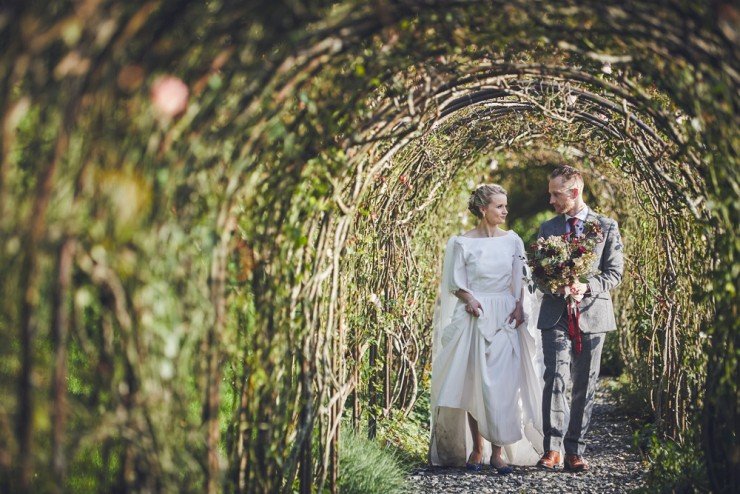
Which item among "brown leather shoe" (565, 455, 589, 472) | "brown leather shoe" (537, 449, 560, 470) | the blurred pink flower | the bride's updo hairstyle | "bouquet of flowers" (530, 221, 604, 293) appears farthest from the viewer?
the bride's updo hairstyle

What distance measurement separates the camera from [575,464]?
16.8 feet

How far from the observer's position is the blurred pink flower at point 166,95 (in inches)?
75.0

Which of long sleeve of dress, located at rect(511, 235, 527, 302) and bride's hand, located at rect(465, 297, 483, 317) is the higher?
long sleeve of dress, located at rect(511, 235, 527, 302)

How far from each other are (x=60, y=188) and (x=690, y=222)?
Answer: 3.52 meters

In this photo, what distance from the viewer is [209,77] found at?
6.91 ft

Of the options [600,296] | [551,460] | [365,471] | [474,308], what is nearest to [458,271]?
[474,308]

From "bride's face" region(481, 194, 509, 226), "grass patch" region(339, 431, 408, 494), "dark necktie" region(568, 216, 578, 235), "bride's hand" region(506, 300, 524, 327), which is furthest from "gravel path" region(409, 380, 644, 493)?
"bride's face" region(481, 194, 509, 226)

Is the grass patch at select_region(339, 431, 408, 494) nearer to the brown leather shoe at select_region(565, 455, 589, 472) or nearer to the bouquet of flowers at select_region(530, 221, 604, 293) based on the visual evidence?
the brown leather shoe at select_region(565, 455, 589, 472)

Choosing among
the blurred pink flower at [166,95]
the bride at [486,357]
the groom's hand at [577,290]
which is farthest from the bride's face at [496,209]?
the blurred pink flower at [166,95]

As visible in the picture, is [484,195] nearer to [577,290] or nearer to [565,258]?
[565,258]

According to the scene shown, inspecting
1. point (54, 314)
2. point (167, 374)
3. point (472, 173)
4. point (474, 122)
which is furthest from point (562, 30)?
point (472, 173)

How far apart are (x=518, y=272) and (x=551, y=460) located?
1.28 meters

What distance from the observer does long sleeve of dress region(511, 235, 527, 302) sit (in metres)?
5.38

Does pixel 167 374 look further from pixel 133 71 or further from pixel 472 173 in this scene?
pixel 472 173
